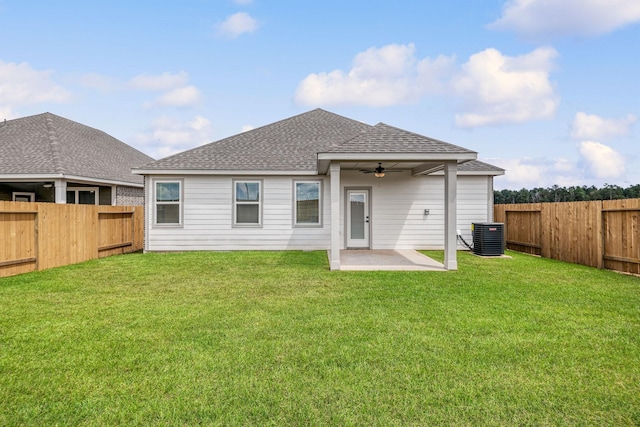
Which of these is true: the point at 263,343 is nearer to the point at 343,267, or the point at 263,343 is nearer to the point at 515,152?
the point at 343,267

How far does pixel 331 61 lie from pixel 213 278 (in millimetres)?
10784

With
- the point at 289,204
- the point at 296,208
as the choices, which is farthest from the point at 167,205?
the point at 296,208

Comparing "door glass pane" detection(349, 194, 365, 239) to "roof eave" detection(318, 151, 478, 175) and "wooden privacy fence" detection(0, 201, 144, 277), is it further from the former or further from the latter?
"wooden privacy fence" detection(0, 201, 144, 277)

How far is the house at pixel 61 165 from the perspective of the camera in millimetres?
13539

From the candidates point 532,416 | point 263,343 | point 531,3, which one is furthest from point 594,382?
point 531,3

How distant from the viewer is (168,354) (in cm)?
355

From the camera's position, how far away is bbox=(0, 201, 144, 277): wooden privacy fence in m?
7.98

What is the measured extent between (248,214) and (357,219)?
3.90 meters

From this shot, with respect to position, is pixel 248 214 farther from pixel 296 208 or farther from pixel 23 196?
pixel 23 196

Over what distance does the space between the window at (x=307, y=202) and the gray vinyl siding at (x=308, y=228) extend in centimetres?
18

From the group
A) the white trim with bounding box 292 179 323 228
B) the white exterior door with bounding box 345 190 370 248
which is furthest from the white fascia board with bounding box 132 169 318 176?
the white exterior door with bounding box 345 190 370 248

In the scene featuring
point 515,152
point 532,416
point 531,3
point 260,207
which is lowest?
point 532,416

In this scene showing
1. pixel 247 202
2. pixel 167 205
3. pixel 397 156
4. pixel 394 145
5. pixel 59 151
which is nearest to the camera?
pixel 397 156

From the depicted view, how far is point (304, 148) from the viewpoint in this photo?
45.7 feet
